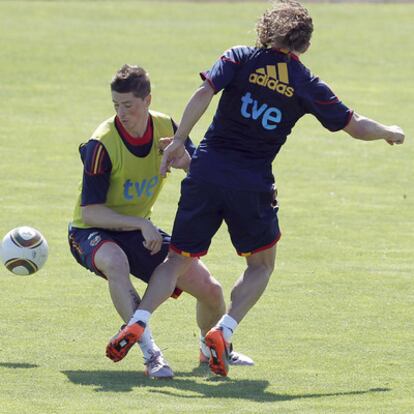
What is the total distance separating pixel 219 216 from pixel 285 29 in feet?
3.85

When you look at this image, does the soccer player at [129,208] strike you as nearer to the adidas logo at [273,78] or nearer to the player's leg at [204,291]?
the player's leg at [204,291]

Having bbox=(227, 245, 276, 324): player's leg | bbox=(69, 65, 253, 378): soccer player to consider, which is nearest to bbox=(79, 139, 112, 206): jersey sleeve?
bbox=(69, 65, 253, 378): soccer player

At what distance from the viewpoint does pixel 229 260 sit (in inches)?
472

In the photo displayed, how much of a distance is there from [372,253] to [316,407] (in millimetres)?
5447

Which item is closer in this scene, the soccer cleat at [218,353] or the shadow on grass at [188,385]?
the shadow on grass at [188,385]

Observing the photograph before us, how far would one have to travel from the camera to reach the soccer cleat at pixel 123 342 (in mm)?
7469

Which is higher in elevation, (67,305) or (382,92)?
(382,92)

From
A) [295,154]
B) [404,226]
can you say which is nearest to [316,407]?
[404,226]

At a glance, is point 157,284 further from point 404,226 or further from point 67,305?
point 404,226

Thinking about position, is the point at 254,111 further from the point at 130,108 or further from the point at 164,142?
the point at 130,108

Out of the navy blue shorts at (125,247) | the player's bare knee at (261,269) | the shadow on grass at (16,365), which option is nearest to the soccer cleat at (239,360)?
the player's bare knee at (261,269)

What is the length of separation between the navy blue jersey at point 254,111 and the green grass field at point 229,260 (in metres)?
1.25

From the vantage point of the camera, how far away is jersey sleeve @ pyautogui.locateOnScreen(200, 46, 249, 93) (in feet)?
24.8

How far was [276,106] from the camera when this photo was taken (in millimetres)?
7715
